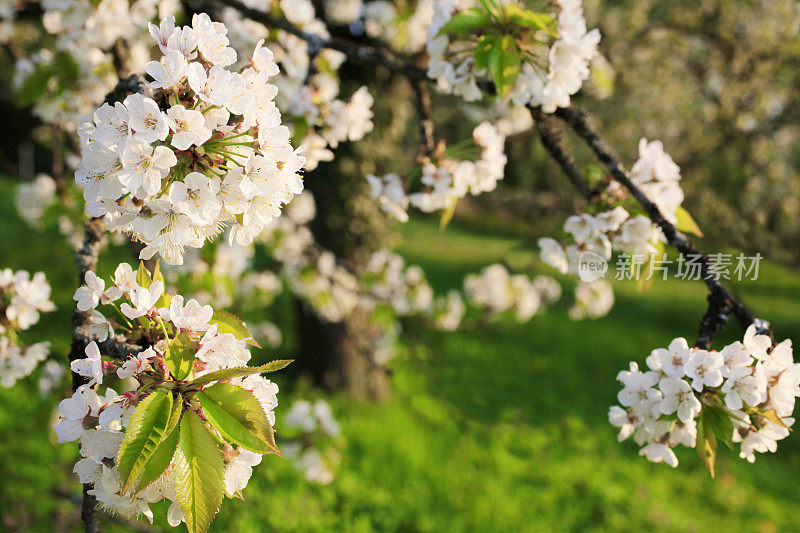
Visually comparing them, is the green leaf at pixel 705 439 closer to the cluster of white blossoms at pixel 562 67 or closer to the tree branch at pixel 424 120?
the cluster of white blossoms at pixel 562 67

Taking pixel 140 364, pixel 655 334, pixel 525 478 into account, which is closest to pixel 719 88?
pixel 655 334

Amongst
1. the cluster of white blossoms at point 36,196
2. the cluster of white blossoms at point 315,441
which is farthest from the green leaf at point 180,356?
the cluster of white blossoms at point 36,196

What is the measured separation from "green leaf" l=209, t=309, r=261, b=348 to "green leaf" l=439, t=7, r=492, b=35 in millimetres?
802

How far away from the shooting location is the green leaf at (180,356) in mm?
847

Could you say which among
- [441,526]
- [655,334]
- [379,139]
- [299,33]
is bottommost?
[655,334]

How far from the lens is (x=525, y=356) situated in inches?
232

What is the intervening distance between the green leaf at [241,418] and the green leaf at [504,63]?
87 centimetres

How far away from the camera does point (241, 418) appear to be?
2.64ft

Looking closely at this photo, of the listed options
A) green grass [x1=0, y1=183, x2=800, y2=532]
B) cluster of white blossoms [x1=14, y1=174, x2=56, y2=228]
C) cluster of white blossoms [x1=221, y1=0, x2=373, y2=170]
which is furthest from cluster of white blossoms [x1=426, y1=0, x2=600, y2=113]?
Result: cluster of white blossoms [x1=14, y1=174, x2=56, y2=228]

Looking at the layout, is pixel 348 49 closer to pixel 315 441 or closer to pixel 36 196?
pixel 315 441

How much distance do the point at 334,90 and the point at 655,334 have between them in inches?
253

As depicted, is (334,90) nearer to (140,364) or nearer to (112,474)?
(140,364)

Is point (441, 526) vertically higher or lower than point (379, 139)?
lower

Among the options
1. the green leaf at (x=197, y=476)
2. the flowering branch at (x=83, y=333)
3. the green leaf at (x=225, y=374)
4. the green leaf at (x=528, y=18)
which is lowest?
the flowering branch at (x=83, y=333)
